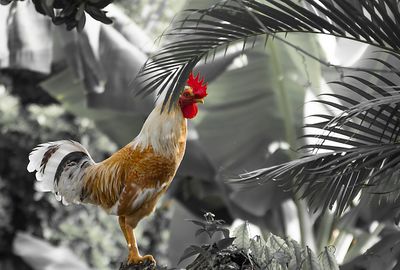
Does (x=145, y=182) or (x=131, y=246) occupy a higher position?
(x=145, y=182)

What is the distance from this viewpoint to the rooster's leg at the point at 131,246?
2.75 metres

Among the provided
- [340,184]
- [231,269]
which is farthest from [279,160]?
[231,269]

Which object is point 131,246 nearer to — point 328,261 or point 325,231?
point 328,261

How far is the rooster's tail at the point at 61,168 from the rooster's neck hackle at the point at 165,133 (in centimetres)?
23

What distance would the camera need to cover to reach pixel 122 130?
248 inches

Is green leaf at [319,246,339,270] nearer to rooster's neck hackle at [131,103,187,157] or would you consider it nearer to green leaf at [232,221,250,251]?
green leaf at [232,221,250,251]

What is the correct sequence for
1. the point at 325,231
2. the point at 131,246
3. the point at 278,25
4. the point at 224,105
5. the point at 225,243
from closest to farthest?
the point at 225,243 → the point at 131,246 → the point at 278,25 → the point at 325,231 → the point at 224,105

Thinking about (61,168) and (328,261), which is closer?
(328,261)

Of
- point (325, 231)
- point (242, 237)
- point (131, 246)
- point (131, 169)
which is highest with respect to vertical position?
point (131, 169)

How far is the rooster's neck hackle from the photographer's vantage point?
281 centimetres

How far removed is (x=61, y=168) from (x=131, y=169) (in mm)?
266

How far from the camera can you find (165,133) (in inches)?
110

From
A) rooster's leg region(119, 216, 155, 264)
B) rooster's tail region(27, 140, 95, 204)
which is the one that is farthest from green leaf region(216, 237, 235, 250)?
rooster's tail region(27, 140, 95, 204)

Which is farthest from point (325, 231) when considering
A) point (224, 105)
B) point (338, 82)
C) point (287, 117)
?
point (338, 82)
